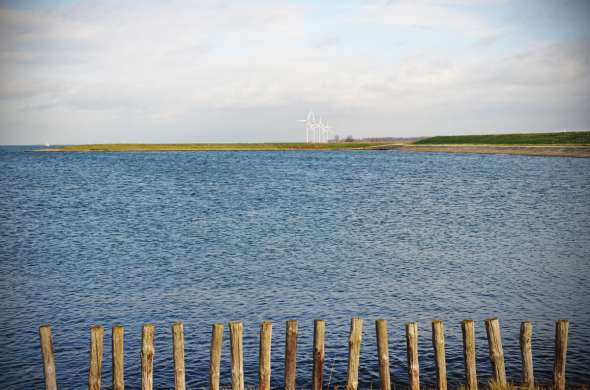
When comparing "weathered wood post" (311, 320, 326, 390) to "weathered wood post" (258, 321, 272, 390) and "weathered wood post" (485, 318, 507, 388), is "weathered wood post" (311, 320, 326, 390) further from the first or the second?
"weathered wood post" (485, 318, 507, 388)

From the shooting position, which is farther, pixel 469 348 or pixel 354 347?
pixel 469 348

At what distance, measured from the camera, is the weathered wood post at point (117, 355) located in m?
14.0

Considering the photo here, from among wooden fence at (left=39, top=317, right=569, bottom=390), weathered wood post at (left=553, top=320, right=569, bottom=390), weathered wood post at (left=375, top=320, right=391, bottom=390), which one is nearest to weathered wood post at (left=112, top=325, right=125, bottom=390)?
wooden fence at (left=39, top=317, right=569, bottom=390)

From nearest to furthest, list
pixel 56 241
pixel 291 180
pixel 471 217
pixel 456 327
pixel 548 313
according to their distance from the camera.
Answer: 1. pixel 456 327
2. pixel 548 313
3. pixel 56 241
4. pixel 471 217
5. pixel 291 180

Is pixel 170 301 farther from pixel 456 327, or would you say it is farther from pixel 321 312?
pixel 456 327

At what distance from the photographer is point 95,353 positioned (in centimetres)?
1425

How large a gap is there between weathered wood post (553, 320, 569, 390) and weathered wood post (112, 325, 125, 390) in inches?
430

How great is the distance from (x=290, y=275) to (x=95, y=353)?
20380 mm

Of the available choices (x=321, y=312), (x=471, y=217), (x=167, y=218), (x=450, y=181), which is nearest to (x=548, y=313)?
(x=321, y=312)

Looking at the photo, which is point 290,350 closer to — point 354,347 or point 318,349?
point 318,349

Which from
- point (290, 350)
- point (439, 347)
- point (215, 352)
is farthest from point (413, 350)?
point (215, 352)

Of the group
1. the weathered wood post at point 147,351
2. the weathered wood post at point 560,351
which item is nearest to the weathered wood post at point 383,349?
the weathered wood post at point 560,351

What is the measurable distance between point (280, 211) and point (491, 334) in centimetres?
4968

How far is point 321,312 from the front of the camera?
2700cm
